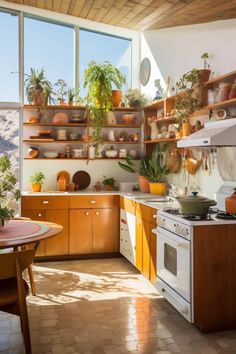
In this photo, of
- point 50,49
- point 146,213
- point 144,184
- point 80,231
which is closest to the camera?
point 146,213

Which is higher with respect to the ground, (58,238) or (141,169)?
(141,169)

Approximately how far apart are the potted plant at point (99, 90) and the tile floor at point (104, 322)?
230cm

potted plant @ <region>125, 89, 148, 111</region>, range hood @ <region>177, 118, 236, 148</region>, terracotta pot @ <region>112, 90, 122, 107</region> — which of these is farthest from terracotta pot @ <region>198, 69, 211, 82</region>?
terracotta pot @ <region>112, 90, 122, 107</region>

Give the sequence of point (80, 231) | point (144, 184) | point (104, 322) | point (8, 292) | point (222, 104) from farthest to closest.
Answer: point (144, 184) → point (80, 231) → point (222, 104) → point (104, 322) → point (8, 292)

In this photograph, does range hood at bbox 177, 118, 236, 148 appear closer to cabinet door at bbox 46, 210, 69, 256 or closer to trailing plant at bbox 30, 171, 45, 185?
cabinet door at bbox 46, 210, 69, 256

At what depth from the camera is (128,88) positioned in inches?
251

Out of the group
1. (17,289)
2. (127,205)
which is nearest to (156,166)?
(127,205)

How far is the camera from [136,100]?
6055 mm

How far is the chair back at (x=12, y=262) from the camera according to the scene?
102 inches

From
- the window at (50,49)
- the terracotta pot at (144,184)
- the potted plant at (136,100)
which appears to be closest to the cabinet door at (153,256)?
the terracotta pot at (144,184)

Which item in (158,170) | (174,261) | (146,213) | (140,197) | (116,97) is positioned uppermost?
(116,97)

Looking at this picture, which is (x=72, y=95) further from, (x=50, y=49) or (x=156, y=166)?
(x=156, y=166)

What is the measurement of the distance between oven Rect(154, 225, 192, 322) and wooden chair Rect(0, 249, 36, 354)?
122 cm

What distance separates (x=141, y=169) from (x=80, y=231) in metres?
1.26
